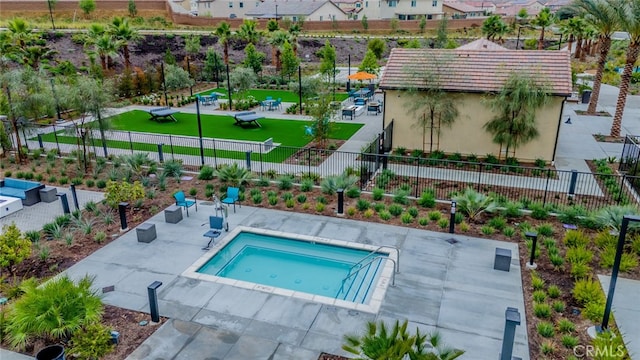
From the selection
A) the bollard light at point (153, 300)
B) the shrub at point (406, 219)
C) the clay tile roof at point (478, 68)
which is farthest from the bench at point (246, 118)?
the bollard light at point (153, 300)

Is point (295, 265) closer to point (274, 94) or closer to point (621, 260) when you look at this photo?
point (621, 260)

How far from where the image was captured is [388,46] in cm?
6512

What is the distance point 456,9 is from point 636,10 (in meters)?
84.7

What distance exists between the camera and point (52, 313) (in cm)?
848

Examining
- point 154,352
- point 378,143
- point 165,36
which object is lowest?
point 154,352

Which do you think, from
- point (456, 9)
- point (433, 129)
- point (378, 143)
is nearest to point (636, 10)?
point (433, 129)

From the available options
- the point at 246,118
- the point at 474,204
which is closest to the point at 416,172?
the point at 474,204

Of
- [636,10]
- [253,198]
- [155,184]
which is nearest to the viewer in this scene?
[253,198]

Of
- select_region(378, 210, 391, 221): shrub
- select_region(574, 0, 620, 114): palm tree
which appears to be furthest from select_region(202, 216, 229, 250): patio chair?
select_region(574, 0, 620, 114): palm tree

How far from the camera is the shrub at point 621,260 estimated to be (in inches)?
449

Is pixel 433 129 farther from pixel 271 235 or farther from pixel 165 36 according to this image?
pixel 165 36

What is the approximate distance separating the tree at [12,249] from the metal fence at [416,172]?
8237 millimetres

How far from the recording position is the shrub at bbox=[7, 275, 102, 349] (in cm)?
843

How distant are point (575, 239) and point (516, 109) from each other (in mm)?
7149
